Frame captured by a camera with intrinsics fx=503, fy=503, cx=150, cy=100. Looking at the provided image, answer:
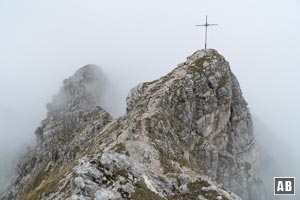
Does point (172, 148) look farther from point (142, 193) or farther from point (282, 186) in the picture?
point (282, 186)

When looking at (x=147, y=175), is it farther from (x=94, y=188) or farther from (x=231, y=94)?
(x=231, y=94)

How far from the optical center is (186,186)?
87.2 meters

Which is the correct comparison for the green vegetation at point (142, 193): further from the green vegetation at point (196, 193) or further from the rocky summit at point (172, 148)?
the green vegetation at point (196, 193)

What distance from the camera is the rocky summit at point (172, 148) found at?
76062 millimetres

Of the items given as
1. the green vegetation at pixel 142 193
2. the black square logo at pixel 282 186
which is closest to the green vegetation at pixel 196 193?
the green vegetation at pixel 142 193

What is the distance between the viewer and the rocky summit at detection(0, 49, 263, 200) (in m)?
76.1

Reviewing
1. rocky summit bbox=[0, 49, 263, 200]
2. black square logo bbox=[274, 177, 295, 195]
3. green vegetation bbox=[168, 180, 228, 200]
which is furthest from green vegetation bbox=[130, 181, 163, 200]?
black square logo bbox=[274, 177, 295, 195]

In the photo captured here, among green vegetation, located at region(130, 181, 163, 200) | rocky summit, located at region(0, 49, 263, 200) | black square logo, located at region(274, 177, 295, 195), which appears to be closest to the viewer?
green vegetation, located at region(130, 181, 163, 200)

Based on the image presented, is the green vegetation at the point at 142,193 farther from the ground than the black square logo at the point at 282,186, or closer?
closer

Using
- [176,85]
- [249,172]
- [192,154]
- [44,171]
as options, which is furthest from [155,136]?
[44,171]

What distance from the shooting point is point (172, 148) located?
108000mm

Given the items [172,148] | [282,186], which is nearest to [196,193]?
[282,186]

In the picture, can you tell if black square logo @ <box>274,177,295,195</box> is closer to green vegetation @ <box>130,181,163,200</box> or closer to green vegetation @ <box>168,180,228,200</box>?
green vegetation @ <box>168,180,228,200</box>

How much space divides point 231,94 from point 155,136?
52901mm
